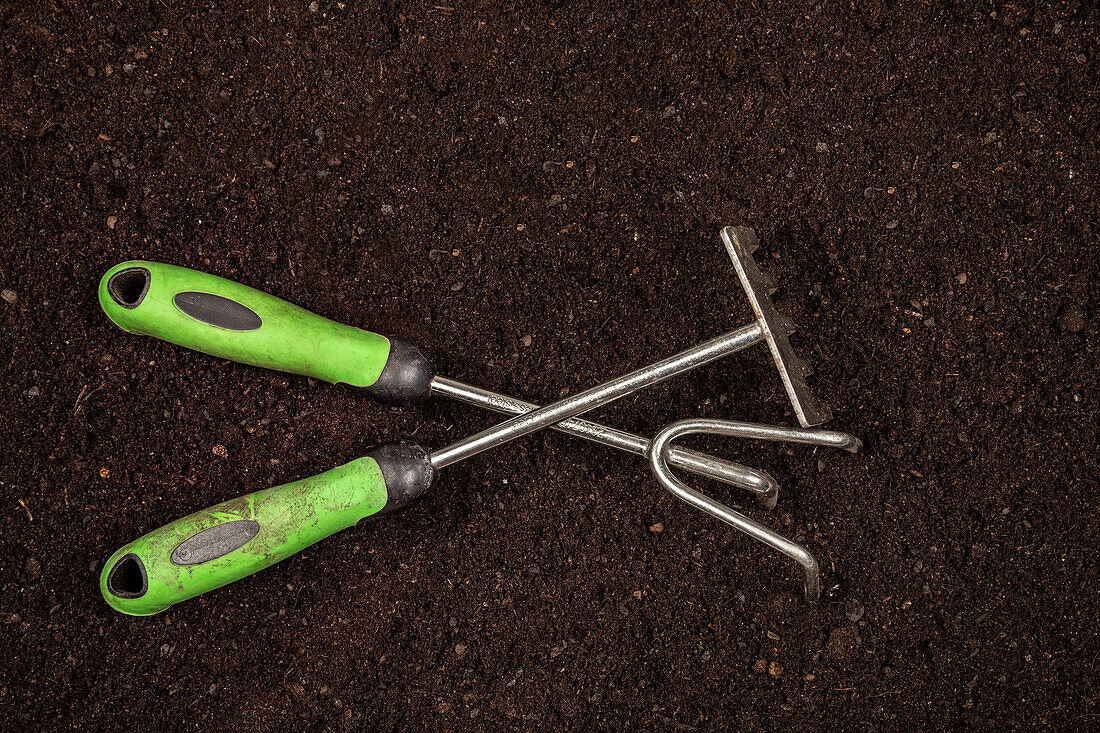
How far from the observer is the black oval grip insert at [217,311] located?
3.63ft

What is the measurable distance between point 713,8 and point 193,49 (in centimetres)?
89

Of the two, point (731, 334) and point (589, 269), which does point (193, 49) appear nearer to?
point (589, 269)

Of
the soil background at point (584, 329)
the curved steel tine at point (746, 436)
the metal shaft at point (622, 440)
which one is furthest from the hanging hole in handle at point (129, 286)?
the curved steel tine at point (746, 436)

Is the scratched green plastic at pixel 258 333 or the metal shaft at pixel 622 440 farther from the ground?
the scratched green plastic at pixel 258 333

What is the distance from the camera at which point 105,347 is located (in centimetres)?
126

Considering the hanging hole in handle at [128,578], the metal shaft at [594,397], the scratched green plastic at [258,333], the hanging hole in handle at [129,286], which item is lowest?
the hanging hole in handle at [128,578]

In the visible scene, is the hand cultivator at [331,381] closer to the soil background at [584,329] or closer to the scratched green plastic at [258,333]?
the scratched green plastic at [258,333]

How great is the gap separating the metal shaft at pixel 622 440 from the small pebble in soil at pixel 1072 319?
0.57 m

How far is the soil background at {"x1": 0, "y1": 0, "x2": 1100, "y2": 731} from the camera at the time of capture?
1257mm

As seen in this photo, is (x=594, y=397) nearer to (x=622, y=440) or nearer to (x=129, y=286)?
(x=622, y=440)

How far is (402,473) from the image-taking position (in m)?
1.12

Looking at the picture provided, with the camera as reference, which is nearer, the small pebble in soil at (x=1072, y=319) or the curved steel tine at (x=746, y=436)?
the curved steel tine at (x=746, y=436)

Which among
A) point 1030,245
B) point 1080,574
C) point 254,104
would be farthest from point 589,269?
point 1080,574

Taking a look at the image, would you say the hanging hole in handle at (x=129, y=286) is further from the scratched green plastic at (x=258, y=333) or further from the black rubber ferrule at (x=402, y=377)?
the black rubber ferrule at (x=402, y=377)
